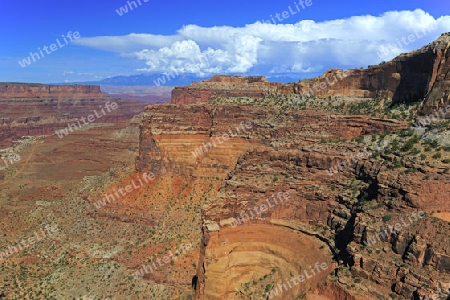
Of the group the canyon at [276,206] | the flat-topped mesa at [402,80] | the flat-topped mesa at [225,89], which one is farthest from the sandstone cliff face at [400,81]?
the flat-topped mesa at [225,89]

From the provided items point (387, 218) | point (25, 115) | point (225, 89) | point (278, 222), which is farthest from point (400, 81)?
point (25, 115)

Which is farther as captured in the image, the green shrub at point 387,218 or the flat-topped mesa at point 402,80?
the flat-topped mesa at point 402,80

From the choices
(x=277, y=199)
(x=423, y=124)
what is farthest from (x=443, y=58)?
(x=277, y=199)

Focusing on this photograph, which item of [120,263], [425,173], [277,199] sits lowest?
[120,263]

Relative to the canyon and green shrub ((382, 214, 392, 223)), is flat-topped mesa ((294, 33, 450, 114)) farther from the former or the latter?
green shrub ((382, 214, 392, 223))

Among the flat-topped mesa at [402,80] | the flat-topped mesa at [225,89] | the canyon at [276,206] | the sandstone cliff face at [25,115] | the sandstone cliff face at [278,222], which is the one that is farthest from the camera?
the sandstone cliff face at [25,115]

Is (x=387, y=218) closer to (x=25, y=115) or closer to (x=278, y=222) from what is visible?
(x=278, y=222)

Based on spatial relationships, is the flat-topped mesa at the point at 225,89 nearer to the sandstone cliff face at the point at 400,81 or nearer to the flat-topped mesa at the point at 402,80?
the sandstone cliff face at the point at 400,81

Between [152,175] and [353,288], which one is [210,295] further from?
[152,175]
